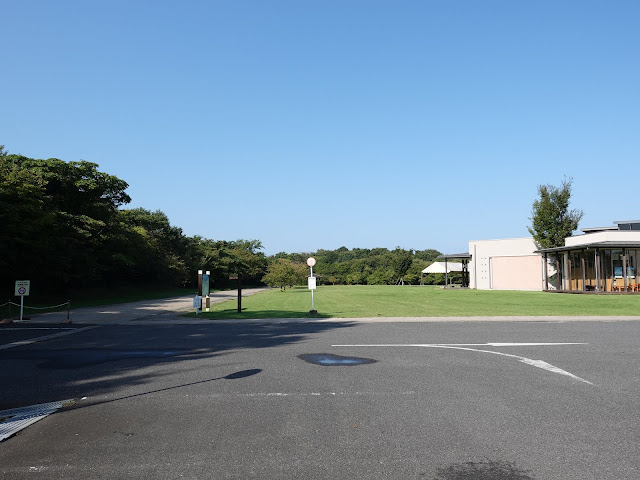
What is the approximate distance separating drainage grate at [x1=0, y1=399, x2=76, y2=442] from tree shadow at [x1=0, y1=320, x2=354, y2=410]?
352 mm

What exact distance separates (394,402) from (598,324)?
1317cm

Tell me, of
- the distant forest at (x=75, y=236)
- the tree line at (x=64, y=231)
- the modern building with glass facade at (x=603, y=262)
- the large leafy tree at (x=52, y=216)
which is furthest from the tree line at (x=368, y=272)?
the modern building with glass facade at (x=603, y=262)

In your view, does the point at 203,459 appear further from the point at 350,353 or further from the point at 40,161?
the point at 40,161

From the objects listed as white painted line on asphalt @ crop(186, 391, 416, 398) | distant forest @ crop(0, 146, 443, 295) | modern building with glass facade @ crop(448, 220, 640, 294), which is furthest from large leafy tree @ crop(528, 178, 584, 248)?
white painted line on asphalt @ crop(186, 391, 416, 398)

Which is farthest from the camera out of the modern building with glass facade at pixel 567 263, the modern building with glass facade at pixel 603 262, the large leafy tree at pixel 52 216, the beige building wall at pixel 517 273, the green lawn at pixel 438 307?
the beige building wall at pixel 517 273

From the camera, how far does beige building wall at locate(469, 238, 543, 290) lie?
159 ft

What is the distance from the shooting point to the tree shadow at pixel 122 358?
7.37 metres

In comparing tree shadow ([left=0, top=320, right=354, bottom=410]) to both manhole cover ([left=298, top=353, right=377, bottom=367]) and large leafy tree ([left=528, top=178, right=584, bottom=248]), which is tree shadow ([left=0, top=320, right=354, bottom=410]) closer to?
manhole cover ([left=298, top=353, right=377, bottom=367])

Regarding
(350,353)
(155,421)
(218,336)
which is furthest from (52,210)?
(155,421)

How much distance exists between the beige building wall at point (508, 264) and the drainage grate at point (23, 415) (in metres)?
48.6

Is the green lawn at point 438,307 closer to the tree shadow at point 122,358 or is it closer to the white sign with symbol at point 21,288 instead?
the tree shadow at point 122,358

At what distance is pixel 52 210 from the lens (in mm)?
32125

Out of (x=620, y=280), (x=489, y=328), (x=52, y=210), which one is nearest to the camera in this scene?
(x=489, y=328)

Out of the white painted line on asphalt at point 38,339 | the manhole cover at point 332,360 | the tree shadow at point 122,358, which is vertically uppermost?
the manhole cover at point 332,360
